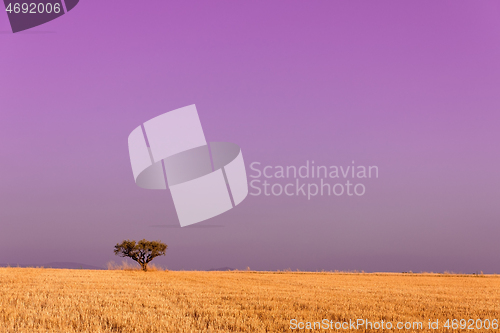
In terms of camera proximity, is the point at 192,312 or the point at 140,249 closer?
the point at 192,312

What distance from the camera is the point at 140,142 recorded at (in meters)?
26.1

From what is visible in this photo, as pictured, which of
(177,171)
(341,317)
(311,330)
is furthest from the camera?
(177,171)

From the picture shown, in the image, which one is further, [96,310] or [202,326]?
[96,310]

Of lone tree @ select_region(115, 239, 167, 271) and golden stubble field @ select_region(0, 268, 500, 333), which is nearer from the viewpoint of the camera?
golden stubble field @ select_region(0, 268, 500, 333)

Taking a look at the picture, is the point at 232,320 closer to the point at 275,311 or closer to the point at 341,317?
the point at 275,311

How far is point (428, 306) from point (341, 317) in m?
4.58

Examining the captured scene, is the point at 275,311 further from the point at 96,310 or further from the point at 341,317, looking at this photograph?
the point at 96,310

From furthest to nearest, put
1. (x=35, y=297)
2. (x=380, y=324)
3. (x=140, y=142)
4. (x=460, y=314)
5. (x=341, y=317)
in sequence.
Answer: (x=140, y=142), (x=35, y=297), (x=460, y=314), (x=341, y=317), (x=380, y=324)

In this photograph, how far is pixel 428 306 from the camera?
42.8 feet

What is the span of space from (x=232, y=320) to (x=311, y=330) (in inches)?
73.7

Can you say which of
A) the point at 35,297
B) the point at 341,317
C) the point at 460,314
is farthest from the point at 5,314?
the point at 460,314

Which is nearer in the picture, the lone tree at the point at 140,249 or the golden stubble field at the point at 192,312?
the golden stubble field at the point at 192,312

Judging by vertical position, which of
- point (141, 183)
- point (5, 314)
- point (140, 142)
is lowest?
point (5, 314)

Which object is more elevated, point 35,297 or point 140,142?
point 140,142
